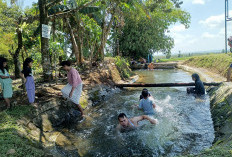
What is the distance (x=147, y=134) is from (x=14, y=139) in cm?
341

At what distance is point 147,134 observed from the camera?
5.31 metres

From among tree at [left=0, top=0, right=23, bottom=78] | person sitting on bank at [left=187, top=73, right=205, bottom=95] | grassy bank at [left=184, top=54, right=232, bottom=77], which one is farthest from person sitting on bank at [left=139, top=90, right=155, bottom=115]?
grassy bank at [left=184, top=54, right=232, bottom=77]

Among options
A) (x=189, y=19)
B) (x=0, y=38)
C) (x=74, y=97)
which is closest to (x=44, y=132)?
(x=74, y=97)

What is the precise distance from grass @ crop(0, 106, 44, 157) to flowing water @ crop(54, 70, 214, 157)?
0.79 m

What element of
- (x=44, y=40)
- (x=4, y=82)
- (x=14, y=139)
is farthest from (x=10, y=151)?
(x=44, y=40)

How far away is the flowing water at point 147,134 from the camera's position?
14.7 feet

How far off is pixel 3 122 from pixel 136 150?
3.45 metres

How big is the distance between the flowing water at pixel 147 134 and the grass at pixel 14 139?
0.79 meters

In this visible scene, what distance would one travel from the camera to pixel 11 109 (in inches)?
214

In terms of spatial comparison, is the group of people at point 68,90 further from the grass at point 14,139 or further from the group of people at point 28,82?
the grass at point 14,139

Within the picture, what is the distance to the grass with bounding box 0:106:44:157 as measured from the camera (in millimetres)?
3598

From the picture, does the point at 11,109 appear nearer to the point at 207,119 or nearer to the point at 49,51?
the point at 49,51

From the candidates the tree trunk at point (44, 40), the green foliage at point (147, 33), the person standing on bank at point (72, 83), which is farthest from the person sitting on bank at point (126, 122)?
the green foliage at point (147, 33)

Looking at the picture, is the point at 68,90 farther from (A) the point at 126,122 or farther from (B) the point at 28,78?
(A) the point at 126,122
